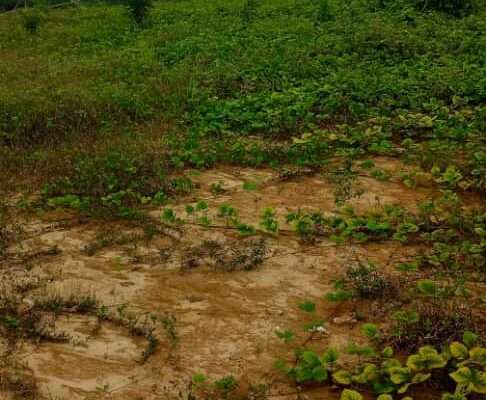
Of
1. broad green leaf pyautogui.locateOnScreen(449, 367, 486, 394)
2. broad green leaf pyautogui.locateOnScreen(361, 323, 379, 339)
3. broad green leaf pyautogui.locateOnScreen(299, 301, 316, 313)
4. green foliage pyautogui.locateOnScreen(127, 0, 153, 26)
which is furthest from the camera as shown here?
green foliage pyautogui.locateOnScreen(127, 0, 153, 26)

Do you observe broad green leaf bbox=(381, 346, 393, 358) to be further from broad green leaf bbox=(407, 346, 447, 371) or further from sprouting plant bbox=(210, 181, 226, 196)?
sprouting plant bbox=(210, 181, 226, 196)

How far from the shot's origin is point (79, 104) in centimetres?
783

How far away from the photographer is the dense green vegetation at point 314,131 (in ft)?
11.4

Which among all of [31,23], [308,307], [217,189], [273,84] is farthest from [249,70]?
[31,23]

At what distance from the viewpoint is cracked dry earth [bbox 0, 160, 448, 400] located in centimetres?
333

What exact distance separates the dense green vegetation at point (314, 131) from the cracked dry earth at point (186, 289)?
0.52 feet

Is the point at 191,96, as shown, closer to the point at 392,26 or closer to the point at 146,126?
the point at 146,126

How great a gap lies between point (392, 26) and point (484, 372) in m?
8.59

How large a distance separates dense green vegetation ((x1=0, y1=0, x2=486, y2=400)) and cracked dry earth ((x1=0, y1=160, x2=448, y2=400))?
0.52ft

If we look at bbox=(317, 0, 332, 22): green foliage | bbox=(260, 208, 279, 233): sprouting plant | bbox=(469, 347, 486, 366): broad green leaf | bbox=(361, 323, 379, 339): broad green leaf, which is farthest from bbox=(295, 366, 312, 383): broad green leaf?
bbox=(317, 0, 332, 22): green foliage

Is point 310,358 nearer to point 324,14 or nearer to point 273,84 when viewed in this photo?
point 273,84

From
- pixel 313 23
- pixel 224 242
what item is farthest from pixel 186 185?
pixel 313 23

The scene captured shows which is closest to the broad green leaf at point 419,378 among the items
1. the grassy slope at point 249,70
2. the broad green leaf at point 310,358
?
the broad green leaf at point 310,358

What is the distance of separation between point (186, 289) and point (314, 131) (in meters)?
3.26
